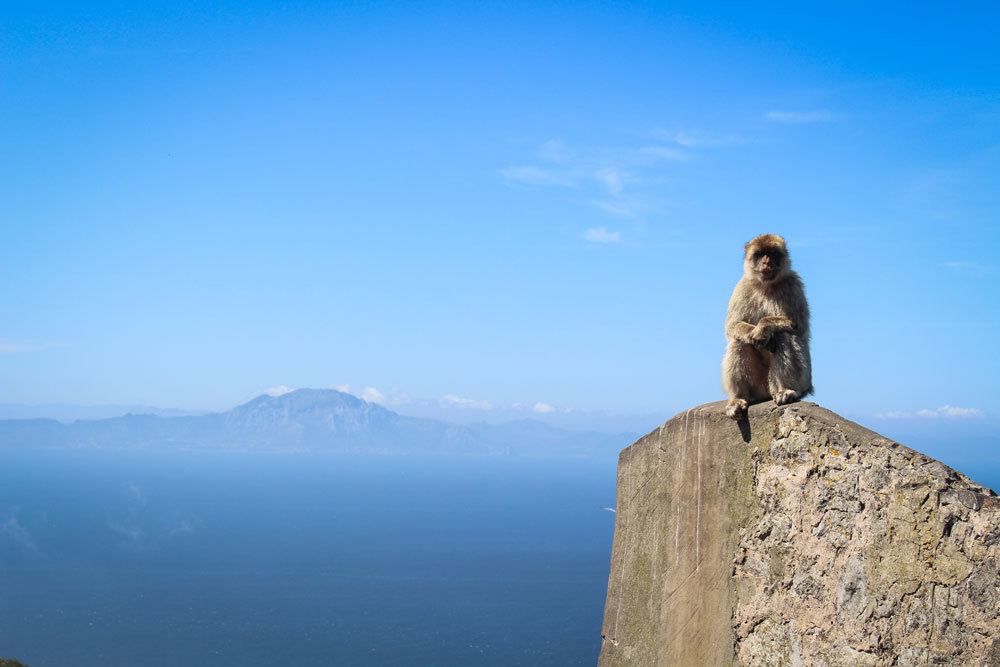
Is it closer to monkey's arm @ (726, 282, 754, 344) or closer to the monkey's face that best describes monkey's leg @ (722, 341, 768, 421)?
monkey's arm @ (726, 282, 754, 344)

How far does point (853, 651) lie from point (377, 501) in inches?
6355

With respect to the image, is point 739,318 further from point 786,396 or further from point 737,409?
point 737,409

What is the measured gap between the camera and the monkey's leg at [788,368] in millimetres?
4195

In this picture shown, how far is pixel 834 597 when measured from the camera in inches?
127

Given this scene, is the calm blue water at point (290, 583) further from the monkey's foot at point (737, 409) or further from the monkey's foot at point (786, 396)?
the monkey's foot at point (737, 409)

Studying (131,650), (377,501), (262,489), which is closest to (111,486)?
(262,489)

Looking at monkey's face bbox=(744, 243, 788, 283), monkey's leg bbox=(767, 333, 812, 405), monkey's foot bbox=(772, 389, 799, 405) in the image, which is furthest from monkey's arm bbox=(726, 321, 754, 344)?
monkey's foot bbox=(772, 389, 799, 405)

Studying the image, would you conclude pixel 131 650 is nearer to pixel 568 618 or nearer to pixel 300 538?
pixel 568 618

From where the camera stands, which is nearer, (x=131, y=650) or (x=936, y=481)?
(x=936, y=481)

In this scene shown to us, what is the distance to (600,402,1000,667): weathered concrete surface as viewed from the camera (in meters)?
2.88

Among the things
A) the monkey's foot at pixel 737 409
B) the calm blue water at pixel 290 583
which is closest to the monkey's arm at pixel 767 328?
the monkey's foot at pixel 737 409

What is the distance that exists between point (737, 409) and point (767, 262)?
1272 millimetres

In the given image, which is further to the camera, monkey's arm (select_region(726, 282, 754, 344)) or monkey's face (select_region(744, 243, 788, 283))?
monkey's face (select_region(744, 243, 788, 283))

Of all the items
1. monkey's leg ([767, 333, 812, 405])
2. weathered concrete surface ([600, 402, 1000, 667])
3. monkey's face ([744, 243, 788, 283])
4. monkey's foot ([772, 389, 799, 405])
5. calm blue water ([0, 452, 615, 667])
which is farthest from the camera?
calm blue water ([0, 452, 615, 667])
